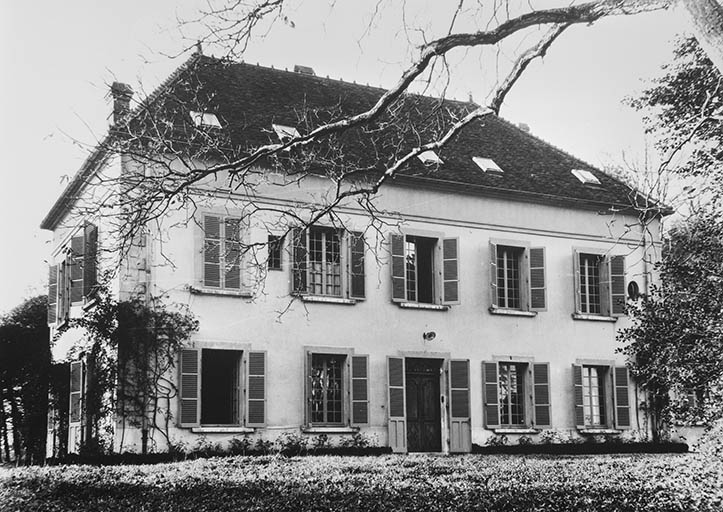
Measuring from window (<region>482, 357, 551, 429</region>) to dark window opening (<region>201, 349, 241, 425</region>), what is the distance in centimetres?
628

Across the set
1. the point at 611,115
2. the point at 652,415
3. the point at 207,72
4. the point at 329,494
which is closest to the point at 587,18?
the point at 329,494

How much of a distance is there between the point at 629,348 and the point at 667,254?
14.7 ft

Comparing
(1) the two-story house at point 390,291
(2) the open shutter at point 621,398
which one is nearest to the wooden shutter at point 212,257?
(1) the two-story house at point 390,291

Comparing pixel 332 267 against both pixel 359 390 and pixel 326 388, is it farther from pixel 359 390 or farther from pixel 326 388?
pixel 359 390

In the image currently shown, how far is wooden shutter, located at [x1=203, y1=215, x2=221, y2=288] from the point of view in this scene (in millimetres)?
19016

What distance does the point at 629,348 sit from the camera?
22.9 m

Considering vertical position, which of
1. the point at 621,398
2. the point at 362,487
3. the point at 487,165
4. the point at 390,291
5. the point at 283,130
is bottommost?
the point at 362,487

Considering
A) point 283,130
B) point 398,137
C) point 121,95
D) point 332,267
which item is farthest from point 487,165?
point 121,95

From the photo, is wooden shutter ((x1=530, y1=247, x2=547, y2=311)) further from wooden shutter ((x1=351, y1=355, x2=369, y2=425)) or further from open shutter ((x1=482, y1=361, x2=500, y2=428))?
wooden shutter ((x1=351, y1=355, x2=369, y2=425))

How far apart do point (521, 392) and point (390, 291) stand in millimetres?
4463

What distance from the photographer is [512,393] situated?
907 inches

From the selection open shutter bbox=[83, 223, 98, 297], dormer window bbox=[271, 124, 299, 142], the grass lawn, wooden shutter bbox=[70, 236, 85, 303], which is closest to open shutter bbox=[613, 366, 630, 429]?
the grass lawn

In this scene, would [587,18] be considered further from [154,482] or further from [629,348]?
[629,348]

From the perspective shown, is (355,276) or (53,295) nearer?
(355,276)
